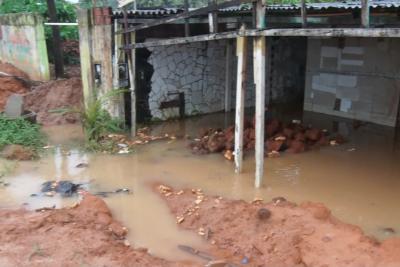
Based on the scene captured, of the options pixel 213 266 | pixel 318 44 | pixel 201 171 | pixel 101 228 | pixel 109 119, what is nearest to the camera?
pixel 213 266

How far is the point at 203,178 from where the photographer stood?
8.74 metres

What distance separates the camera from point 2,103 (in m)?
12.5

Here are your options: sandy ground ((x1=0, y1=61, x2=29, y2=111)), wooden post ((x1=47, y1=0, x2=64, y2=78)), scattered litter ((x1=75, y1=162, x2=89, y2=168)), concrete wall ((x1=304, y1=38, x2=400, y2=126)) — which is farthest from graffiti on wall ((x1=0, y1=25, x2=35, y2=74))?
concrete wall ((x1=304, y1=38, x2=400, y2=126))

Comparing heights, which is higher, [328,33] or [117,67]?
[328,33]

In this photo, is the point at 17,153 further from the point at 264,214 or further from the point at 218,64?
the point at 218,64

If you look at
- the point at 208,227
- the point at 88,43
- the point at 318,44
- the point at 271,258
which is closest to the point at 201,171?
the point at 208,227

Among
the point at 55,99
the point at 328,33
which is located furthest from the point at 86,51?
the point at 328,33

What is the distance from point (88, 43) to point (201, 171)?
4458mm

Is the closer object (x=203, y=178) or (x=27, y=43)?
(x=203, y=178)

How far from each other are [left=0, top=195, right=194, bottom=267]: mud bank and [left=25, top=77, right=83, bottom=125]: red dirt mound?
5672mm

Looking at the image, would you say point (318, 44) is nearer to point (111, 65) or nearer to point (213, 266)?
point (111, 65)

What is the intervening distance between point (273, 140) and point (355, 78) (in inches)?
137

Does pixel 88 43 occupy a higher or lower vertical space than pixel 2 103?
higher

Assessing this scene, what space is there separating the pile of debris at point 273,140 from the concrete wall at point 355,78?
177 centimetres
